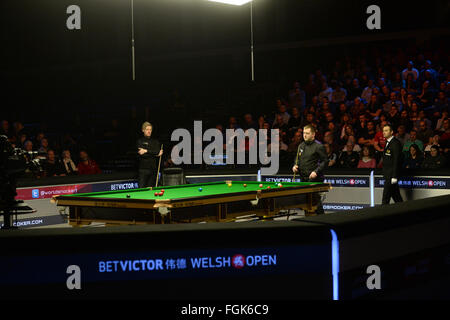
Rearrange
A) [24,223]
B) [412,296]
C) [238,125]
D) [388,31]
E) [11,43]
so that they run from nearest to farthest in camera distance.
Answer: [412,296]
[24,223]
[238,125]
[388,31]
[11,43]

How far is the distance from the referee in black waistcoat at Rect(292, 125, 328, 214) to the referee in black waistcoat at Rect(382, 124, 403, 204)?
1174 millimetres

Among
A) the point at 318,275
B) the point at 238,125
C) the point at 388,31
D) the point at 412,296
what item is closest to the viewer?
the point at 318,275

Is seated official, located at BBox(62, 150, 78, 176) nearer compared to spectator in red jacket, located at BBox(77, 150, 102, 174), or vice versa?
seated official, located at BBox(62, 150, 78, 176)

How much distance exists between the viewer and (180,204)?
627cm

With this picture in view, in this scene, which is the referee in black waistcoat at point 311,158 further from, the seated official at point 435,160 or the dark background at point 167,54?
the dark background at point 167,54

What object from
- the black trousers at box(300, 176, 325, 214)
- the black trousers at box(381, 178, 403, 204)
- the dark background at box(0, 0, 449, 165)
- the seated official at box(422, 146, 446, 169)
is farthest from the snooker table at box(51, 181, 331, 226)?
the dark background at box(0, 0, 449, 165)

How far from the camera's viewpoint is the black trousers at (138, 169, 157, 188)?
34.4ft

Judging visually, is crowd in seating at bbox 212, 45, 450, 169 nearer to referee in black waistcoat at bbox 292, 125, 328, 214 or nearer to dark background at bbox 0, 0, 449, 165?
dark background at bbox 0, 0, 449, 165

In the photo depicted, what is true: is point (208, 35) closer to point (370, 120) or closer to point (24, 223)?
point (370, 120)

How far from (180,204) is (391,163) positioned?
4557 mm

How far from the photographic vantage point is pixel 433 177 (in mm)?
10172

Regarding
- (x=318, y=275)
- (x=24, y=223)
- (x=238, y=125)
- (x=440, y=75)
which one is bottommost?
(x=24, y=223)

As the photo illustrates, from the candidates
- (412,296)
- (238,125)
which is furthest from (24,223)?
(412,296)

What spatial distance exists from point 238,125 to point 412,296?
11.0m
